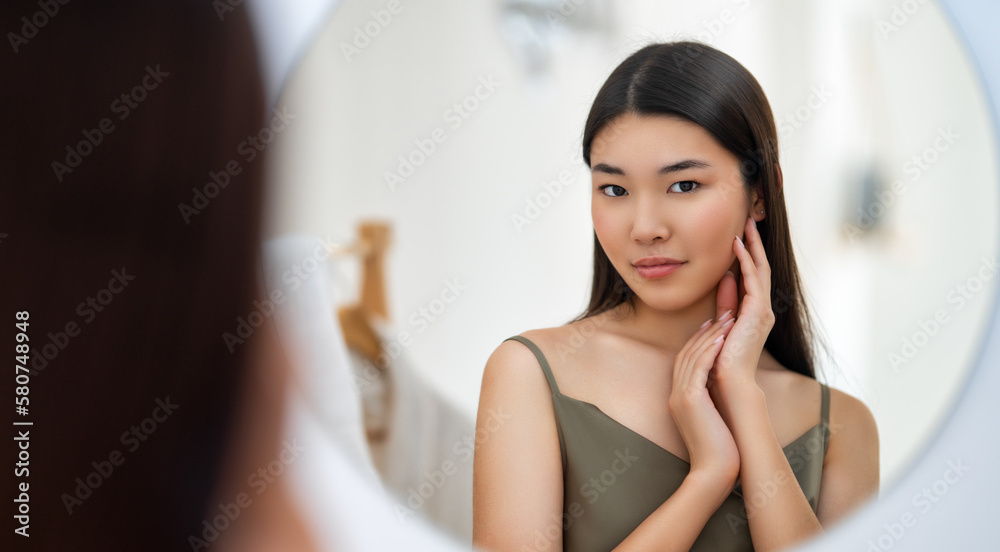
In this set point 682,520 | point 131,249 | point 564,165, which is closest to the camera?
point 131,249

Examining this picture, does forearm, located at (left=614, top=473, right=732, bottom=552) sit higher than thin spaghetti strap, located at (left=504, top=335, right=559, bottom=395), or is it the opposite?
thin spaghetti strap, located at (left=504, top=335, right=559, bottom=395)

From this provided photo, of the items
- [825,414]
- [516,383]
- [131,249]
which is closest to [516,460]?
[516,383]

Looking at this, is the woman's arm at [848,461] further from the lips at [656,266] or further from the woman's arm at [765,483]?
the lips at [656,266]

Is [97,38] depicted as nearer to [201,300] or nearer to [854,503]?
[201,300]

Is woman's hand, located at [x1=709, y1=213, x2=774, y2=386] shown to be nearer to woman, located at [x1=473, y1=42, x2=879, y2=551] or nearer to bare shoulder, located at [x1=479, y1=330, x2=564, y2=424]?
woman, located at [x1=473, y1=42, x2=879, y2=551]

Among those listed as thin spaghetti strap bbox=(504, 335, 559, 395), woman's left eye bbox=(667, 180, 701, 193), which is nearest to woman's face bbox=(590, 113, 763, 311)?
woman's left eye bbox=(667, 180, 701, 193)

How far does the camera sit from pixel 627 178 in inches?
23.5

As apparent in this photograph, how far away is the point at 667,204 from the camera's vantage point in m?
0.59

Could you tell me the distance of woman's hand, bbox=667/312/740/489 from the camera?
58cm

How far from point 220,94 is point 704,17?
0.69m

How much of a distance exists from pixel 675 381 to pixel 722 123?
22 cm

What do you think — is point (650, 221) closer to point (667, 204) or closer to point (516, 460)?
point (667, 204)

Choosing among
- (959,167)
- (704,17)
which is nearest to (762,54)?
(704,17)

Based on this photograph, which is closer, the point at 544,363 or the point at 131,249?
the point at 131,249
